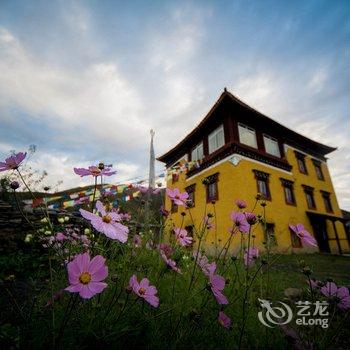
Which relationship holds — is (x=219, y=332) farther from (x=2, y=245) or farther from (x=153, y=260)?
(x=2, y=245)

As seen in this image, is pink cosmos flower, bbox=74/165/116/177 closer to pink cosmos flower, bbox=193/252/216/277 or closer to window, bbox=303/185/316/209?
pink cosmos flower, bbox=193/252/216/277

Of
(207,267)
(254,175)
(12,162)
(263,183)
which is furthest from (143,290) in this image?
(263,183)

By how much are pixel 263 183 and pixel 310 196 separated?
4566mm

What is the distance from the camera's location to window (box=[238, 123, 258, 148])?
13.1 meters

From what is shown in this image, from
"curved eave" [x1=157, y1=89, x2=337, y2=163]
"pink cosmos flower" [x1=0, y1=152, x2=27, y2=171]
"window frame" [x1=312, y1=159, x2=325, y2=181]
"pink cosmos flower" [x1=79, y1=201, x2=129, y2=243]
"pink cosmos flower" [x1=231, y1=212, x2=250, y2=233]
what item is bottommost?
"pink cosmos flower" [x1=79, y1=201, x2=129, y2=243]

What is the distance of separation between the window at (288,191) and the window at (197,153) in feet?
16.1

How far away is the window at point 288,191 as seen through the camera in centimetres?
1333

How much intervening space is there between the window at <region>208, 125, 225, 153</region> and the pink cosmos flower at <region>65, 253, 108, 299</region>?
12612 millimetres

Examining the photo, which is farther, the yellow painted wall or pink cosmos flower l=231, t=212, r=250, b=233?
the yellow painted wall

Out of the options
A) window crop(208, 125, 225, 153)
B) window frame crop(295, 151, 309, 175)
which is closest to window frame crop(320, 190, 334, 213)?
window frame crop(295, 151, 309, 175)

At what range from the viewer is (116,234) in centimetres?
102

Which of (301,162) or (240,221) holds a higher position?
(301,162)

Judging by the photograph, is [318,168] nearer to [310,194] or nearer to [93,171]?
[310,194]

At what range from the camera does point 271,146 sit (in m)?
14.5
